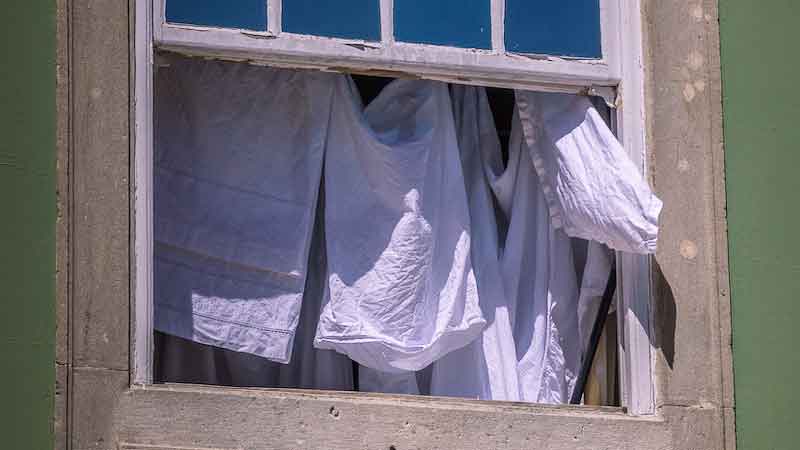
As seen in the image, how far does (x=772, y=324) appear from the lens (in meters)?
6.77

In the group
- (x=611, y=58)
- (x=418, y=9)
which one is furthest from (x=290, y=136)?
(x=611, y=58)

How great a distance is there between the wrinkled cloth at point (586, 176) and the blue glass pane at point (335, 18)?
63cm

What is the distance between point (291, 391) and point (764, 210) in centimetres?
174

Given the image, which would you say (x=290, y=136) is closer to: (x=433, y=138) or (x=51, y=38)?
(x=433, y=138)

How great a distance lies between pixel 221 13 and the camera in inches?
257

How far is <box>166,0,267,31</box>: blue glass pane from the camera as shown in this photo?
21.4 ft

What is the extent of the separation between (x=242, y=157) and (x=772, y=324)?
185 cm

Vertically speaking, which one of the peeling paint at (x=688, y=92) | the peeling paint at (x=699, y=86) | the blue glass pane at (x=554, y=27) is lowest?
the peeling paint at (x=688, y=92)

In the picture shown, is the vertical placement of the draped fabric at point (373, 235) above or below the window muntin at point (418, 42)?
below

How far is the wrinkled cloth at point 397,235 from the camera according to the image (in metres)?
6.65

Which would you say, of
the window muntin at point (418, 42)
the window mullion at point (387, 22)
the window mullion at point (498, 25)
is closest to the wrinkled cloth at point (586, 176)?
the window muntin at point (418, 42)

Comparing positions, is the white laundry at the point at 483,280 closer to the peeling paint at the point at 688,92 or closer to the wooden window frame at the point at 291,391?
the wooden window frame at the point at 291,391

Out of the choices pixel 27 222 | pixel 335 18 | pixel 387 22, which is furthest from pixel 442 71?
A: pixel 27 222

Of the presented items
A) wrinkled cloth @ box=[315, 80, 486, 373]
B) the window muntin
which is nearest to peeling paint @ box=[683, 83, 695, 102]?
the window muntin
